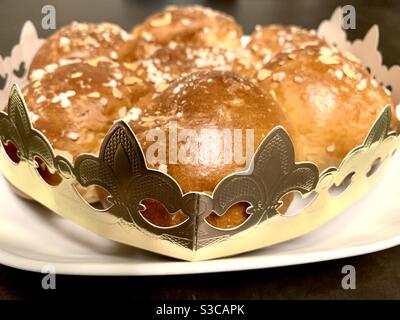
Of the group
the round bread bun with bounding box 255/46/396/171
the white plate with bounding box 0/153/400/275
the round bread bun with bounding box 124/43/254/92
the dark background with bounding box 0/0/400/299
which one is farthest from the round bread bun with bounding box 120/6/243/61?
the dark background with bounding box 0/0/400/299

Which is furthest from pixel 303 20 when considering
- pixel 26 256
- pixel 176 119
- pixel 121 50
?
pixel 26 256

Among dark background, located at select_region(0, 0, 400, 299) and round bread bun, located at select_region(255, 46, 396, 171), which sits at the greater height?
round bread bun, located at select_region(255, 46, 396, 171)

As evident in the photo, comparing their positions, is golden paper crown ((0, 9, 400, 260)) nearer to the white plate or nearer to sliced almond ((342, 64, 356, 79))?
the white plate

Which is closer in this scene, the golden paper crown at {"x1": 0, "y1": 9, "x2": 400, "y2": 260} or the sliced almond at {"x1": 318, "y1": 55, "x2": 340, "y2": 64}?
the golden paper crown at {"x1": 0, "y1": 9, "x2": 400, "y2": 260}

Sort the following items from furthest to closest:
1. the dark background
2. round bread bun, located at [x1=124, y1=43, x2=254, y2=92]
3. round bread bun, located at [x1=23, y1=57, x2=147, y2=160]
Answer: round bread bun, located at [x1=124, y1=43, x2=254, y2=92]
round bread bun, located at [x1=23, y1=57, x2=147, y2=160]
the dark background

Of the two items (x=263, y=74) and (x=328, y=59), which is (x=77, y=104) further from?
(x=328, y=59)

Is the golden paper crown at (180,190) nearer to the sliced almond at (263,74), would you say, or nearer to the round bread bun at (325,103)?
the round bread bun at (325,103)

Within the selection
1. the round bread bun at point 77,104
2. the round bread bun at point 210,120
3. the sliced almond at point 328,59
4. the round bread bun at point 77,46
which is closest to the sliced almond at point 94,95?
the round bread bun at point 77,104
